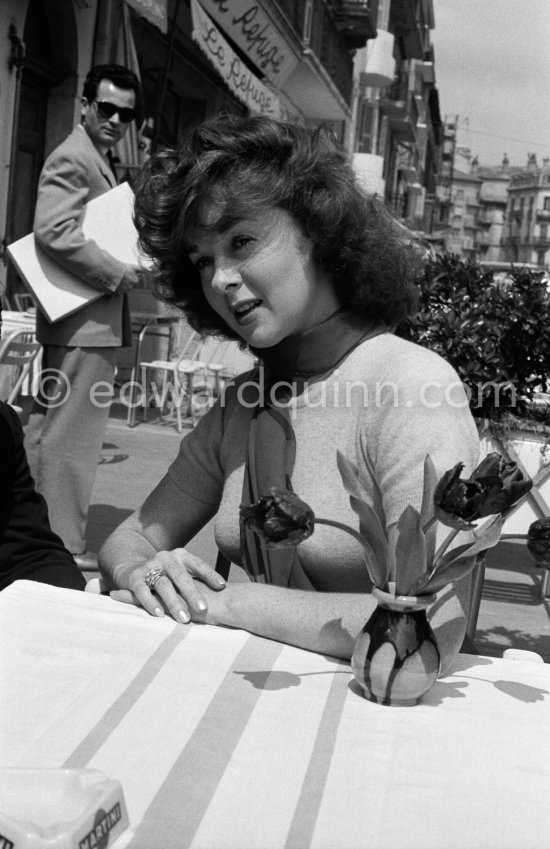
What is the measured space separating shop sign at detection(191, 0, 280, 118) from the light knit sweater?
659cm

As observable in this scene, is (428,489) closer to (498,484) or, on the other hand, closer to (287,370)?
(498,484)

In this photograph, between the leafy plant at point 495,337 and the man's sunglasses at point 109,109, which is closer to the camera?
the leafy plant at point 495,337

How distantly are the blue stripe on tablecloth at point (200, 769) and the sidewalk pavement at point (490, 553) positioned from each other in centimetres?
291

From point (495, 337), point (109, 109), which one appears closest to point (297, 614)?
point (495, 337)

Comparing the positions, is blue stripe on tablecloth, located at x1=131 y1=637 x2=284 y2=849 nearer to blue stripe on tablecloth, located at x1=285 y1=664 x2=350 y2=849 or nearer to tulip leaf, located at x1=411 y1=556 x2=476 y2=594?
blue stripe on tablecloth, located at x1=285 y1=664 x2=350 y2=849

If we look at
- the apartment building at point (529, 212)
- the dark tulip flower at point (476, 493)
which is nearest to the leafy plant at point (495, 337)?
the dark tulip flower at point (476, 493)

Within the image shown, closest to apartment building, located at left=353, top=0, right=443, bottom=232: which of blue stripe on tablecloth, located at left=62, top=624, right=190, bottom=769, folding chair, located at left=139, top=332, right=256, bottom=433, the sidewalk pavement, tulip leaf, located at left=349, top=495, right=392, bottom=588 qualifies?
folding chair, located at left=139, top=332, right=256, bottom=433

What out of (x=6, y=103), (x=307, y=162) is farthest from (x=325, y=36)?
(x=307, y=162)

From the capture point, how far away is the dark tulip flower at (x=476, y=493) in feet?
3.99

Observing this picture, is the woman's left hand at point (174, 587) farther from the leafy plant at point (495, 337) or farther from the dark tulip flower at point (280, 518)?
the leafy plant at point (495, 337)

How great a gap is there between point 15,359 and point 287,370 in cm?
414

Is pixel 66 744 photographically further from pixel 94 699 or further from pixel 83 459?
pixel 83 459

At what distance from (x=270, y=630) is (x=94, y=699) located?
0.38 metres

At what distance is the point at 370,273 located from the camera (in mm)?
2074
